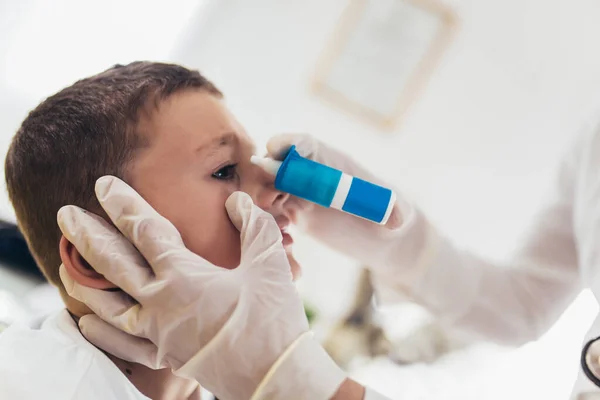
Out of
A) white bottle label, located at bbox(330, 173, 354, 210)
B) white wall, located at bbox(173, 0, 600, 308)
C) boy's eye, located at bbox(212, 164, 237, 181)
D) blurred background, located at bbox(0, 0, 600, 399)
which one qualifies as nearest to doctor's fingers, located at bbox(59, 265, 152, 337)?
boy's eye, located at bbox(212, 164, 237, 181)

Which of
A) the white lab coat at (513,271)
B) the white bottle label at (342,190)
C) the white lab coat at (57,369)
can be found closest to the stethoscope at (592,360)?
the white lab coat at (513,271)

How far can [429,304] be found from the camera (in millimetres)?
1062

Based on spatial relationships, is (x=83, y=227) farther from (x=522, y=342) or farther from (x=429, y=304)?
(x=522, y=342)

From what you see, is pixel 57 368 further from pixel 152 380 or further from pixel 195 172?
pixel 195 172

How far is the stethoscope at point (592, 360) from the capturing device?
29.2 inches

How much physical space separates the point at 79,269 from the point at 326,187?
36 centimetres

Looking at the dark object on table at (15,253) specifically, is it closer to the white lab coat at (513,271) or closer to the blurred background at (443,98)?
the blurred background at (443,98)

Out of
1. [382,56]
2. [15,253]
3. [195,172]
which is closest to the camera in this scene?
[195,172]

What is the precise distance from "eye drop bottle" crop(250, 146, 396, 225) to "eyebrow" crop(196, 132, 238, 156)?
0.04m

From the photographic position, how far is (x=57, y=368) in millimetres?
695

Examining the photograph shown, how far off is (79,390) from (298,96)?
49.6 inches

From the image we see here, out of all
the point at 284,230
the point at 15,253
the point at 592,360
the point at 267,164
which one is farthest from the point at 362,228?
the point at 15,253

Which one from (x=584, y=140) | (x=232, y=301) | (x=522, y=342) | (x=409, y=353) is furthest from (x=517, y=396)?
(x=232, y=301)

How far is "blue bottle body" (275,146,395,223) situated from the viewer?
806 mm
